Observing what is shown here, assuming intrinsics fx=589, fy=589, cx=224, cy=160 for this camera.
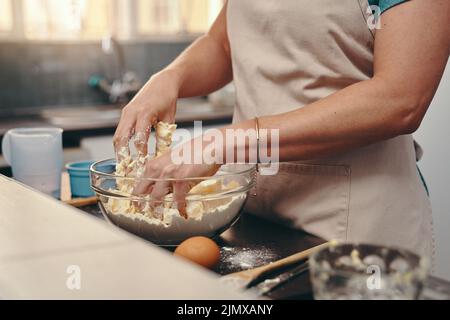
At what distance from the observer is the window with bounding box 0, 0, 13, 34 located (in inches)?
122

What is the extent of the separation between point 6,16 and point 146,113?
224 centimetres

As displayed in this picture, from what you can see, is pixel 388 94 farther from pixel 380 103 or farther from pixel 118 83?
pixel 118 83

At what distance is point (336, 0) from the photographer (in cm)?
116

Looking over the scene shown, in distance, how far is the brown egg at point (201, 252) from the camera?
0.89 m

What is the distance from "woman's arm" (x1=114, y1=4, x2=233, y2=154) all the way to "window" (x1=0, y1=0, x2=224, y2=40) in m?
1.98

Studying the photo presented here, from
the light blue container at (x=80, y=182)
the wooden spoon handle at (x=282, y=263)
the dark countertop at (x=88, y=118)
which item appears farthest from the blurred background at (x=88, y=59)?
the wooden spoon handle at (x=282, y=263)

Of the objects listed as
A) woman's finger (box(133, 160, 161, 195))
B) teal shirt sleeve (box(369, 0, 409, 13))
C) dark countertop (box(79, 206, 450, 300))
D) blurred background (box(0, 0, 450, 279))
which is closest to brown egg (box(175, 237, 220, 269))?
dark countertop (box(79, 206, 450, 300))

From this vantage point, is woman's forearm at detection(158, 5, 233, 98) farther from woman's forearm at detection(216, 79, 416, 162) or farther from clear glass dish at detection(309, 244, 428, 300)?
clear glass dish at detection(309, 244, 428, 300)

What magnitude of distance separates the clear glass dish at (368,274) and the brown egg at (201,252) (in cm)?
32

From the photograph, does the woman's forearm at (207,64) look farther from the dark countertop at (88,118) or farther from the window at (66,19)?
the window at (66,19)

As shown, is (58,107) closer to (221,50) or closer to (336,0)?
(221,50)

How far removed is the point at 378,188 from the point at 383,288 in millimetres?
690

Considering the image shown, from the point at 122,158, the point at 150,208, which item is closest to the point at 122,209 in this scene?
the point at 150,208

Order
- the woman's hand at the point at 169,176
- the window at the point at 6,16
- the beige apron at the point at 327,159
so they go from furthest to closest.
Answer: the window at the point at 6,16 < the beige apron at the point at 327,159 < the woman's hand at the point at 169,176
